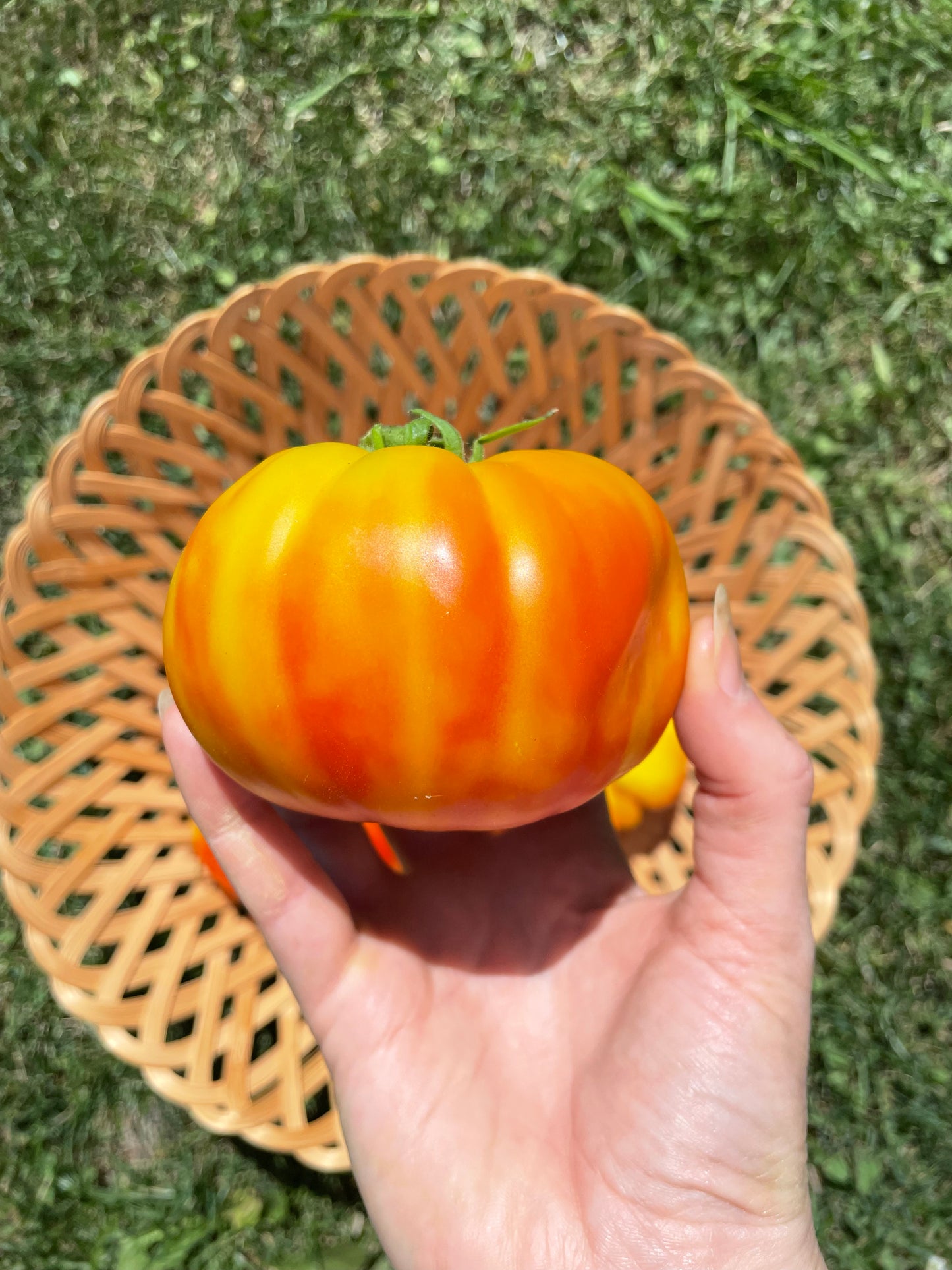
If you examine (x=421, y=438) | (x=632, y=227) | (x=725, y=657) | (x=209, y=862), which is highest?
(x=421, y=438)

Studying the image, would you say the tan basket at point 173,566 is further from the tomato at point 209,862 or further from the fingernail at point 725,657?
the fingernail at point 725,657

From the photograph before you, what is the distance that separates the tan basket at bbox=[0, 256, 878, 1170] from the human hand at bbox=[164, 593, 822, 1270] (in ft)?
1.56

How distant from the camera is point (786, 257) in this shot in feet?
8.04

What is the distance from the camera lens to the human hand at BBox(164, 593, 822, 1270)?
1.26 m

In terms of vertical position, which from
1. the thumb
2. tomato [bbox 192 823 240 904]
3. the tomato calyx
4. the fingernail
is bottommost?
tomato [bbox 192 823 240 904]

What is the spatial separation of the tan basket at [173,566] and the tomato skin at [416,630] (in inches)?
31.7

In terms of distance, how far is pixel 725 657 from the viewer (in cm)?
126

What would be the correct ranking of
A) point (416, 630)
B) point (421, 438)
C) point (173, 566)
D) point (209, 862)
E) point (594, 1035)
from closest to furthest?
point (416, 630), point (421, 438), point (594, 1035), point (209, 862), point (173, 566)

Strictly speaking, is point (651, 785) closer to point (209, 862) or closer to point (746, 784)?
point (746, 784)

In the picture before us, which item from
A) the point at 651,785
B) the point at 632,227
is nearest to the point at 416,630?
the point at 651,785

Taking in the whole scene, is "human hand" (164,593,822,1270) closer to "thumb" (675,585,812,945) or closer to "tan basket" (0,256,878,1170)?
"thumb" (675,585,812,945)

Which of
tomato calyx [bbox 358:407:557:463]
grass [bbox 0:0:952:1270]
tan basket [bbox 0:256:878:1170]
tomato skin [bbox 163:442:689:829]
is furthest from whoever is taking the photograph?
grass [bbox 0:0:952:1270]

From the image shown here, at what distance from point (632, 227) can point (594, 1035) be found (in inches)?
73.5

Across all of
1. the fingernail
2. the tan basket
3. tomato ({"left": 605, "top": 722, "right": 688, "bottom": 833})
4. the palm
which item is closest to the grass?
the tan basket
